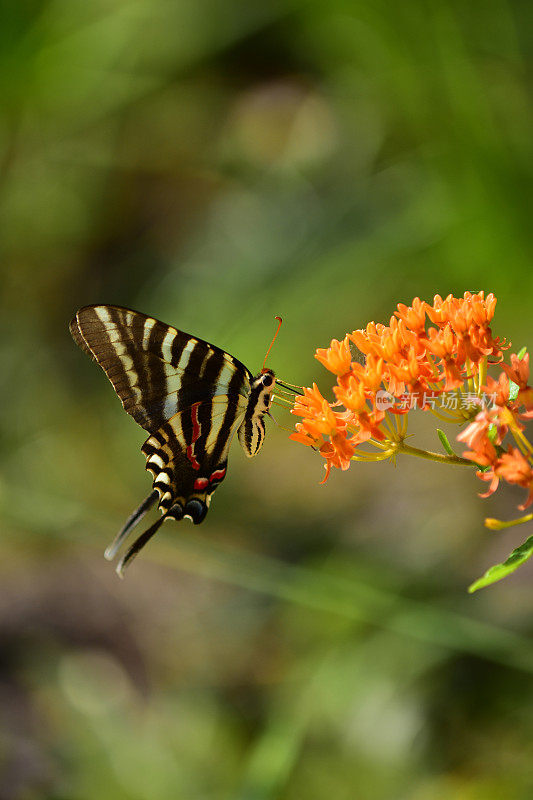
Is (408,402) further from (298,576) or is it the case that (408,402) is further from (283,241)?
(283,241)

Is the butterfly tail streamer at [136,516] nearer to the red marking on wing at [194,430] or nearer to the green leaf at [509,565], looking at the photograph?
the red marking on wing at [194,430]

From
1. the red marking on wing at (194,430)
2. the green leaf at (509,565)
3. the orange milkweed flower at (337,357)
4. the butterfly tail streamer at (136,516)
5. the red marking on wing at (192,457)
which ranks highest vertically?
the orange milkweed flower at (337,357)

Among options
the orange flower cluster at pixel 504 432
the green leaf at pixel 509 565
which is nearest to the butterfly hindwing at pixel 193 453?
the orange flower cluster at pixel 504 432

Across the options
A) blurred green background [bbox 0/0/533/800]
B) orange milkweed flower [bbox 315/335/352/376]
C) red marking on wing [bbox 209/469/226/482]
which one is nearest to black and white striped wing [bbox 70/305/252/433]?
red marking on wing [bbox 209/469/226/482]

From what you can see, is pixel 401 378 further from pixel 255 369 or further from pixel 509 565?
pixel 255 369

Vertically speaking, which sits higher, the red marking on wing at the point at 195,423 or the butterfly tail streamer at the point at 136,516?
the red marking on wing at the point at 195,423

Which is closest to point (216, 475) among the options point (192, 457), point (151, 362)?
point (192, 457)

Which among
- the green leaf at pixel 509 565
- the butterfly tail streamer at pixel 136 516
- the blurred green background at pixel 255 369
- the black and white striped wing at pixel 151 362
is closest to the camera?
the green leaf at pixel 509 565

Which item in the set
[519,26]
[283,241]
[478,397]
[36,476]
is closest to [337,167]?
[283,241]
